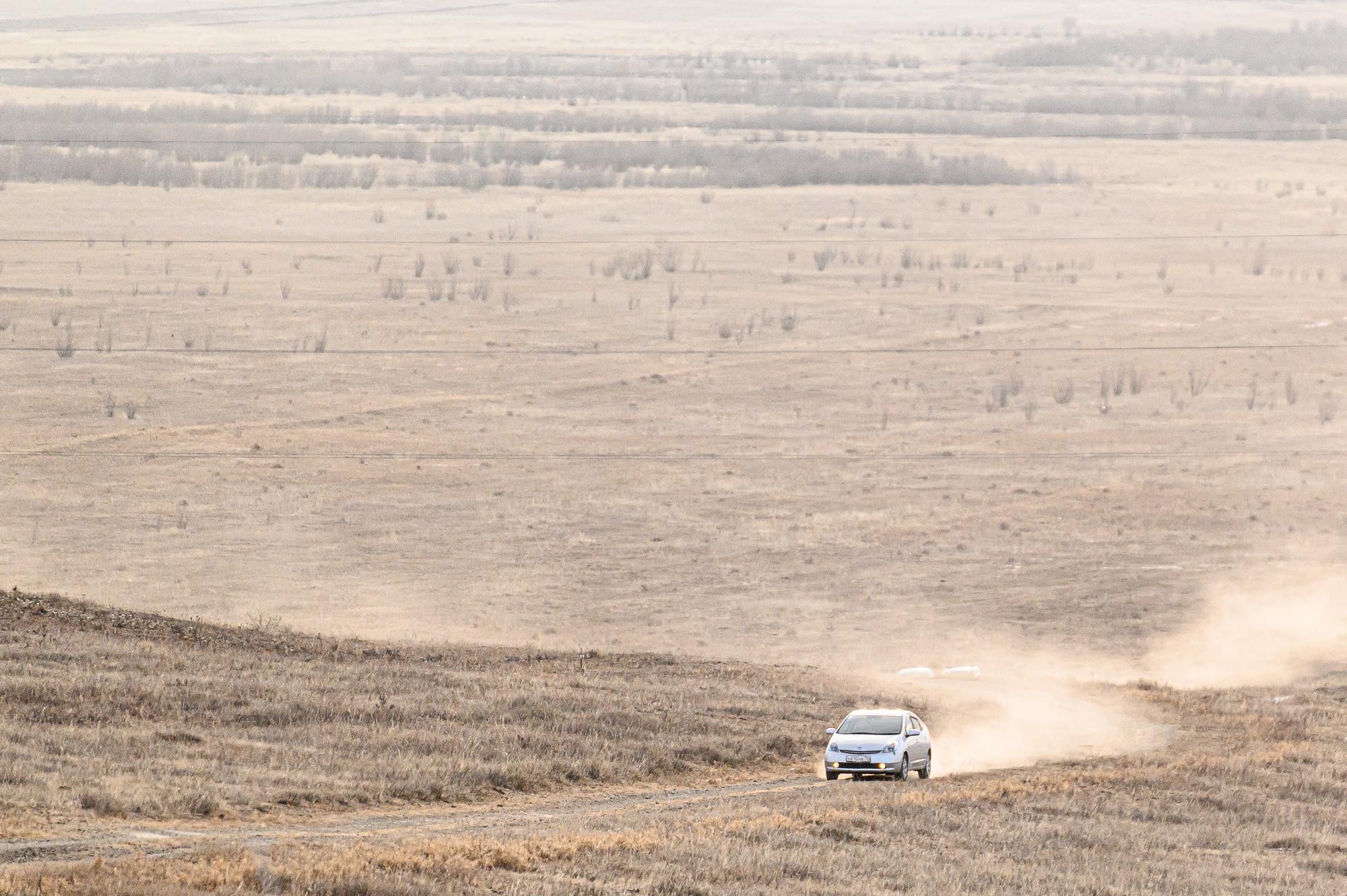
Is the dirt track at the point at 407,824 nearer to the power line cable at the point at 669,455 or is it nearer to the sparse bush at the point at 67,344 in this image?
the power line cable at the point at 669,455

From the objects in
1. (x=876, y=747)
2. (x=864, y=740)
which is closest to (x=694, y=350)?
(x=864, y=740)

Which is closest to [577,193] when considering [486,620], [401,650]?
[486,620]

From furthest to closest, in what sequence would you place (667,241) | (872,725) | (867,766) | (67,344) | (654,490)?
1. (667,241)
2. (67,344)
3. (654,490)
4. (872,725)
5. (867,766)

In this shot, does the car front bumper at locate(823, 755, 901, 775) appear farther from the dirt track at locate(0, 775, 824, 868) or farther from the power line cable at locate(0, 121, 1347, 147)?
the power line cable at locate(0, 121, 1347, 147)

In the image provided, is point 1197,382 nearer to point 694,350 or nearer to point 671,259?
point 694,350

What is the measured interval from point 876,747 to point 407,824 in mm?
7427

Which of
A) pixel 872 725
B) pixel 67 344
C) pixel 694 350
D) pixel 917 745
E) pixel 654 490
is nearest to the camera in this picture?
pixel 872 725

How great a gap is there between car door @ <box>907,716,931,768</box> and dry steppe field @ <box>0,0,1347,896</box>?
1.46 m

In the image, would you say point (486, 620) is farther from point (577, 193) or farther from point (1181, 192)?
point (1181, 192)

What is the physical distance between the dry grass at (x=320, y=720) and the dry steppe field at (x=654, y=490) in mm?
111

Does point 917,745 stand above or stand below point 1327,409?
above

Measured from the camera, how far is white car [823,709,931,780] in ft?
79.0

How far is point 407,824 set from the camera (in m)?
19.1

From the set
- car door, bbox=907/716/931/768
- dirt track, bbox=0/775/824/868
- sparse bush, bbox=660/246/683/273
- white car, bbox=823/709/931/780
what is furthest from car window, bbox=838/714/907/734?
sparse bush, bbox=660/246/683/273
